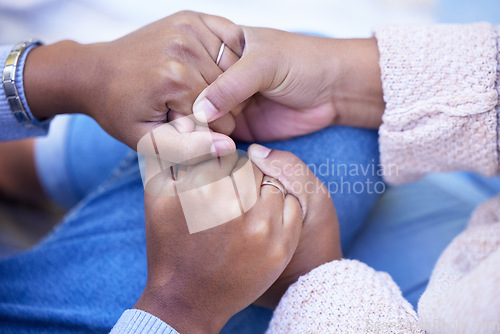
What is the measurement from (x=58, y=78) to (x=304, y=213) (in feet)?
1.31

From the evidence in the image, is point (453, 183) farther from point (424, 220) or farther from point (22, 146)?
point (22, 146)

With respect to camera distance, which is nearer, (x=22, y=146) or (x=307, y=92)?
(x=307, y=92)

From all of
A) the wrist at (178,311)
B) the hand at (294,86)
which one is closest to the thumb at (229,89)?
the hand at (294,86)

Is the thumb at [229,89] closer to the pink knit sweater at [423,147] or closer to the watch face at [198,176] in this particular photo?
the watch face at [198,176]

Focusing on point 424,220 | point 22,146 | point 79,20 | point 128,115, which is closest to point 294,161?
point 128,115

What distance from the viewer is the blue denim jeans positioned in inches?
23.3

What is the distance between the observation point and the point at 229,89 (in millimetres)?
539

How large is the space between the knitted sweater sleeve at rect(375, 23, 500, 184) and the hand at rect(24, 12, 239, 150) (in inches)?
9.0

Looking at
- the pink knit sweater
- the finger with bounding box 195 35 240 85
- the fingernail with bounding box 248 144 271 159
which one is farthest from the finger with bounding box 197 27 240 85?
the pink knit sweater

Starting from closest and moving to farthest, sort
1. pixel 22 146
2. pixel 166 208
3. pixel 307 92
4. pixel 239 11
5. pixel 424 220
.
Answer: pixel 166 208
pixel 307 92
pixel 424 220
pixel 22 146
pixel 239 11

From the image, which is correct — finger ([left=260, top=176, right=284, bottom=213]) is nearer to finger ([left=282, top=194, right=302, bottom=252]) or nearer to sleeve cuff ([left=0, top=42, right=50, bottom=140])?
finger ([left=282, top=194, right=302, bottom=252])

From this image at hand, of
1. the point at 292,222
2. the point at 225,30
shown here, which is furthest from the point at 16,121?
the point at 292,222

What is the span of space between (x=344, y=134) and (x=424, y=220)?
24 cm

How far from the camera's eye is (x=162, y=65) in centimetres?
55
